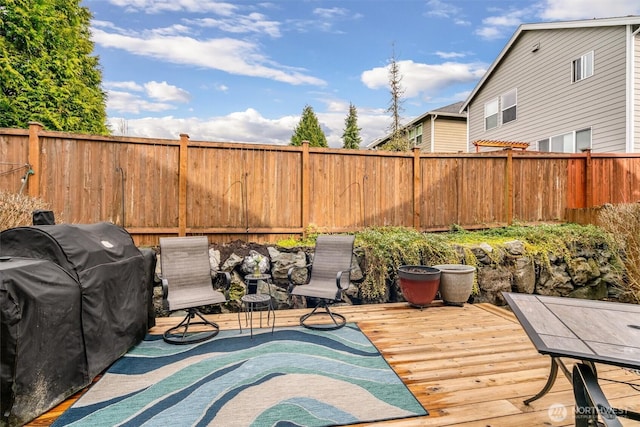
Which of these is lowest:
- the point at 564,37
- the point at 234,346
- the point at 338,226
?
the point at 234,346

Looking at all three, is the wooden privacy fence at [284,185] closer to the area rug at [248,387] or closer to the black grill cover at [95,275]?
the black grill cover at [95,275]

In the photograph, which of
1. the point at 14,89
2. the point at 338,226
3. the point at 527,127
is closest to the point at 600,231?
the point at 338,226

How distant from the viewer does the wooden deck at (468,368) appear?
2.15 m

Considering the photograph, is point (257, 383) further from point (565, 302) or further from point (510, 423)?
point (565, 302)

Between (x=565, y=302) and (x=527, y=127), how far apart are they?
10951 mm

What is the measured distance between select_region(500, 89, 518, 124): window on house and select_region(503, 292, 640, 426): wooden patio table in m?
11.6

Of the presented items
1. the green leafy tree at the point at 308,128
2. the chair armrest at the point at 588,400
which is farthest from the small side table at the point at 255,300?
the green leafy tree at the point at 308,128

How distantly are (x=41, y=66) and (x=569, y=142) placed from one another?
14.9 m

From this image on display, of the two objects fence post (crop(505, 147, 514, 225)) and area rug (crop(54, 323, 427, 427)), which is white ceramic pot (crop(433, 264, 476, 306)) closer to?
area rug (crop(54, 323, 427, 427))

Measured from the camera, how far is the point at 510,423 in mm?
2055

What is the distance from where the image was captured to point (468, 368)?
9.20ft

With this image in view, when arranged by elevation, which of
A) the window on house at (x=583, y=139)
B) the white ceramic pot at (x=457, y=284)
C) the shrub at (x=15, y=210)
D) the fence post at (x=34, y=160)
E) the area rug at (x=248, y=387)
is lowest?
the area rug at (x=248, y=387)

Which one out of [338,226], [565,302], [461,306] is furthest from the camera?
[338,226]

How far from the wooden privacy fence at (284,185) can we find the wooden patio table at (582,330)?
371cm
